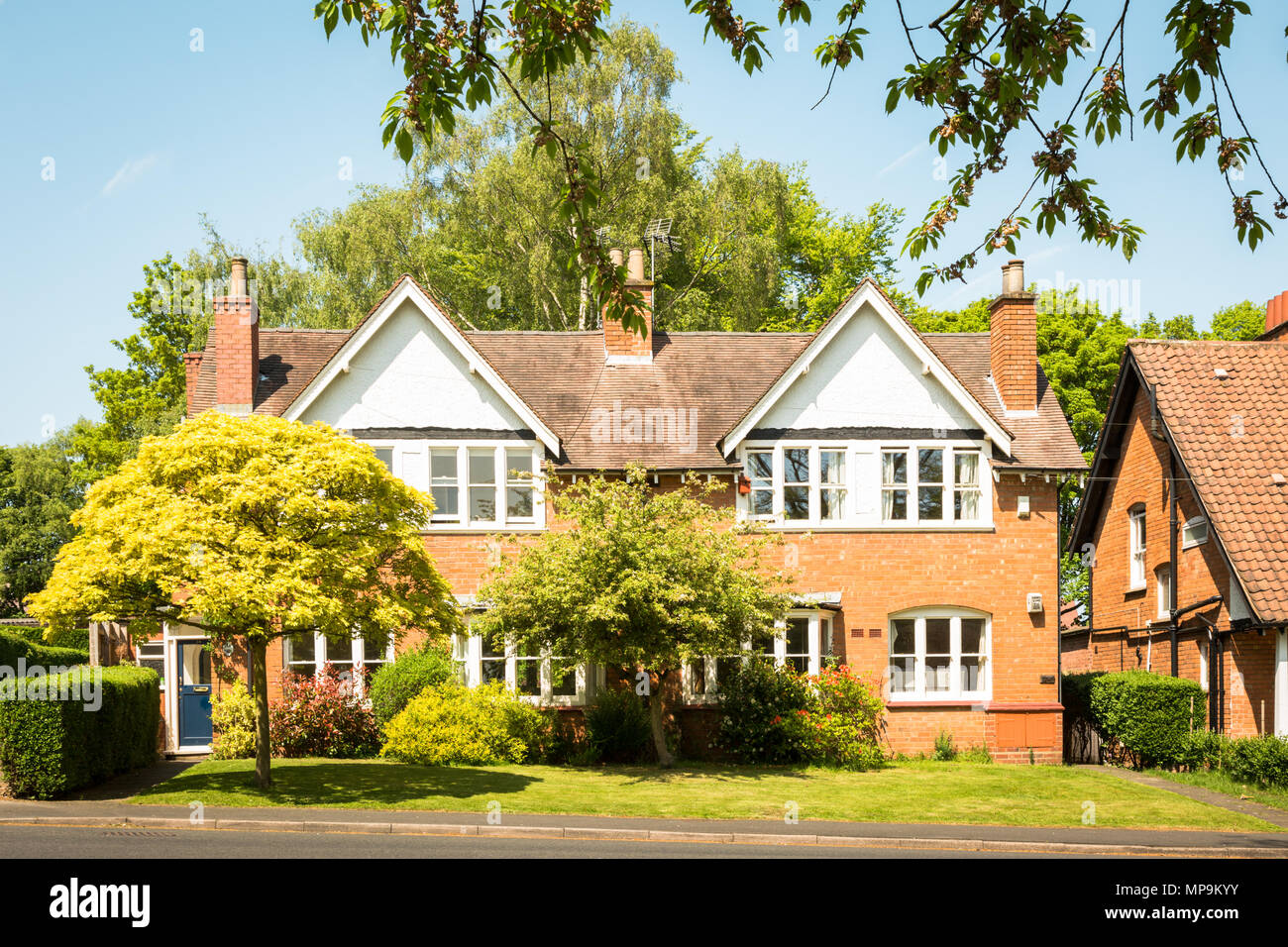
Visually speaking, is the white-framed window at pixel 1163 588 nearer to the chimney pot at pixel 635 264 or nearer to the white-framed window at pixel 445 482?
the chimney pot at pixel 635 264

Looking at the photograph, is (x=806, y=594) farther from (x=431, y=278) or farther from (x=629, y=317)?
(x=431, y=278)

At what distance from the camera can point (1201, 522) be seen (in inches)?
968

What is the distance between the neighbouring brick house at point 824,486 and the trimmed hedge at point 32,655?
2.66 metres

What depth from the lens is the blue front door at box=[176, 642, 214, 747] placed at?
81.6ft

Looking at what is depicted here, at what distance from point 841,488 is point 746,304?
1548 centimetres

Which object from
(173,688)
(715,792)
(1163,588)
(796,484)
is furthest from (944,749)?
(173,688)

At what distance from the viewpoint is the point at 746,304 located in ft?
130

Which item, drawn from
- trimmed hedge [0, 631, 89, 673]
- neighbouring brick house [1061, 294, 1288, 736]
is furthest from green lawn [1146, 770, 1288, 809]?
trimmed hedge [0, 631, 89, 673]

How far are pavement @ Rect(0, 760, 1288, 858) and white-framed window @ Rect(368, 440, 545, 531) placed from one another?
9.04 meters

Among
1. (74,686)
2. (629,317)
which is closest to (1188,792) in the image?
(629,317)

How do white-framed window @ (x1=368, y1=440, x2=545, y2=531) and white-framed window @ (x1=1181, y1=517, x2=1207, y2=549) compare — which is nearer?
white-framed window @ (x1=1181, y1=517, x2=1207, y2=549)

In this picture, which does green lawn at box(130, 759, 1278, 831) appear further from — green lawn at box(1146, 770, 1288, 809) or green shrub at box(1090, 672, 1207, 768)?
green shrub at box(1090, 672, 1207, 768)

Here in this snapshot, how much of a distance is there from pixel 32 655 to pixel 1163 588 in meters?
24.8

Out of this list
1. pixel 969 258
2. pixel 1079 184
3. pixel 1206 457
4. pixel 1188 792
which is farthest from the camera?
pixel 1206 457
